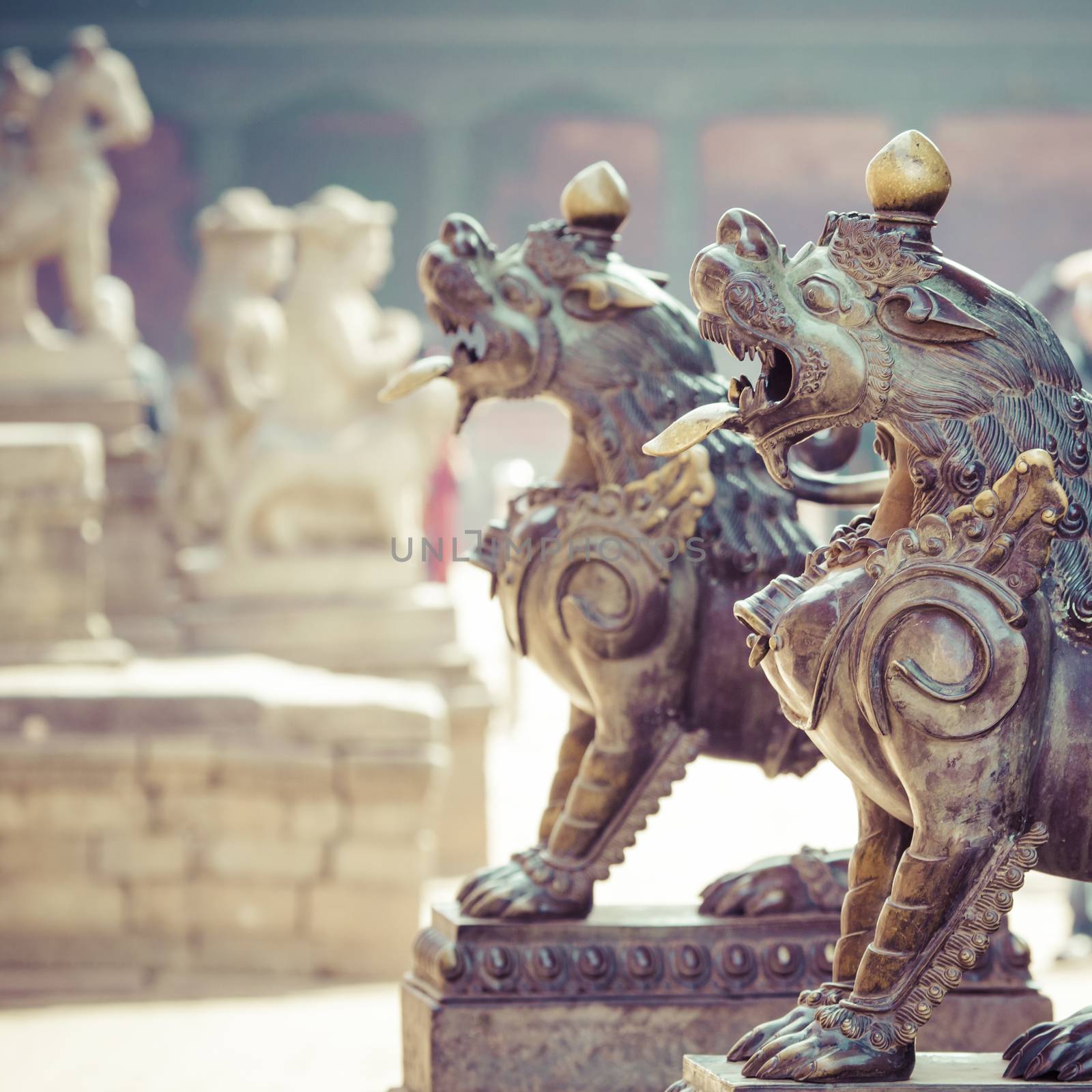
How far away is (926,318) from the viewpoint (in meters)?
2.00

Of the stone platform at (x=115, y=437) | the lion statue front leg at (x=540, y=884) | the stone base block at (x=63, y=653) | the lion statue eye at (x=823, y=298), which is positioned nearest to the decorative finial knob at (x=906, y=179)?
the lion statue eye at (x=823, y=298)

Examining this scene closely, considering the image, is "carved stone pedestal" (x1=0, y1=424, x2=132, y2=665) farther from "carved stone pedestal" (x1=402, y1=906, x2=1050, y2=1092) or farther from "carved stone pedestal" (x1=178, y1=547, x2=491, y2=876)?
"carved stone pedestal" (x1=402, y1=906, x2=1050, y2=1092)

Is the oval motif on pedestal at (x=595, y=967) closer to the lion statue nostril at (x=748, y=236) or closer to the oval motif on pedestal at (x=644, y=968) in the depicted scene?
the oval motif on pedestal at (x=644, y=968)

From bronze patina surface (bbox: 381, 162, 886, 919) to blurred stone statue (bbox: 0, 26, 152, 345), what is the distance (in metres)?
6.38

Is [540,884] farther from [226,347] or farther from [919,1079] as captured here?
[226,347]

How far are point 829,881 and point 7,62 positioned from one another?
802 cm

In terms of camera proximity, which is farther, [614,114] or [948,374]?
[614,114]

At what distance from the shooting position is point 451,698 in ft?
25.3

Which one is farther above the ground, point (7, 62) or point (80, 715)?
point (7, 62)

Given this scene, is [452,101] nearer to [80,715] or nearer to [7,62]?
[7,62]

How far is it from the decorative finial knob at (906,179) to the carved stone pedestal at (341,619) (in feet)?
18.7

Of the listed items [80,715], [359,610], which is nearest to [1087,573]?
[80,715]

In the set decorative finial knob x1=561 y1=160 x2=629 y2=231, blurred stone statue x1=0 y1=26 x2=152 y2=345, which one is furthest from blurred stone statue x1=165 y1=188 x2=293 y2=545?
decorative finial knob x1=561 y1=160 x2=629 y2=231

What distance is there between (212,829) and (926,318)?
4141mm
